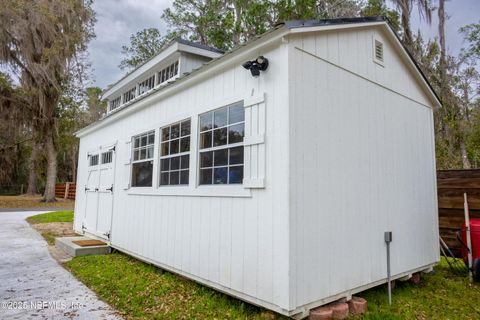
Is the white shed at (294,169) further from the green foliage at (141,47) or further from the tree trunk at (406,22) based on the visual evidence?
the green foliage at (141,47)

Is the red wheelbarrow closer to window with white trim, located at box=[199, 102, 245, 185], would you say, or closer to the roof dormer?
window with white trim, located at box=[199, 102, 245, 185]

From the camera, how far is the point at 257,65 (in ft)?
11.1

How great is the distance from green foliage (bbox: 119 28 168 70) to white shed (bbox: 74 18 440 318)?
14.6 metres

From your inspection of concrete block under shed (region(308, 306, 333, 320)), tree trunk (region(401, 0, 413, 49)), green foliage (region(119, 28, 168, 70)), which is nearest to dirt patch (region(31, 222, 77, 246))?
concrete block under shed (region(308, 306, 333, 320))

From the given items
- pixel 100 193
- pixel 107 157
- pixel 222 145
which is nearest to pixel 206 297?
pixel 222 145

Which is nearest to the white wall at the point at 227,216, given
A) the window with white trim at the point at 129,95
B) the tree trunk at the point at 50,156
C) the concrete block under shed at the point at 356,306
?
the concrete block under shed at the point at 356,306

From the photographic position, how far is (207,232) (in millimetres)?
3967

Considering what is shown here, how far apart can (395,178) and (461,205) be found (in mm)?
2247

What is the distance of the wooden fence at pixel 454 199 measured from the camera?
554cm

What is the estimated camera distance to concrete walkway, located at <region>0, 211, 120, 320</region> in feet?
11.5

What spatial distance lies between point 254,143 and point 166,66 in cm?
454

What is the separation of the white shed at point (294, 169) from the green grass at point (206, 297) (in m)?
0.22

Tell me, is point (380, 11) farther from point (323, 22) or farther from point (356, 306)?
point (356, 306)

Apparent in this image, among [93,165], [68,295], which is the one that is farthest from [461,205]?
[93,165]
